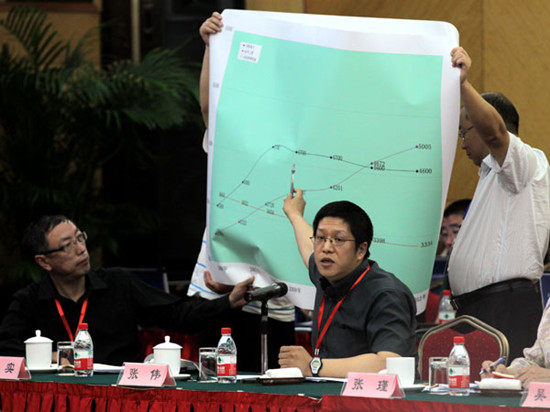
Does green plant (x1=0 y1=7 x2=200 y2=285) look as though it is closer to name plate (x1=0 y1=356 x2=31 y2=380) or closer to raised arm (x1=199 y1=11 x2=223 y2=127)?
raised arm (x1=199 y1=11 x2=223 y2=127)

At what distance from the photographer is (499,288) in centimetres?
355

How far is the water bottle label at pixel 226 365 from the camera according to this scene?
9.60 ft

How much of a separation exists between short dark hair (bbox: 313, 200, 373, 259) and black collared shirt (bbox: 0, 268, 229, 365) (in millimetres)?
937

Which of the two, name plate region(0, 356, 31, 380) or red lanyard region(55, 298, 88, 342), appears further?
red lanyard region(55, 298, 88, 342)

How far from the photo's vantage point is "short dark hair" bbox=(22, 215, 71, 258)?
13.3 feet

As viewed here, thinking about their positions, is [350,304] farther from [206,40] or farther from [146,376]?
[206,40]

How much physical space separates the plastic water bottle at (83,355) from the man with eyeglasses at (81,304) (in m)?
0.73

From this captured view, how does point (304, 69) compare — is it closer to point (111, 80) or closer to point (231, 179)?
point (231, 179)

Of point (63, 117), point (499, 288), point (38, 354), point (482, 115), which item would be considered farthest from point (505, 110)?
point (63, 117)

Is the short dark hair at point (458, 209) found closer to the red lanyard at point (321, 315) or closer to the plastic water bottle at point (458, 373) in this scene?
the red lanyard at point (321, 315)

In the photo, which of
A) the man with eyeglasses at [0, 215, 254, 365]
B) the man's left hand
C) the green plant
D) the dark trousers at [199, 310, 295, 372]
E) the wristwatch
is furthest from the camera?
the green plant

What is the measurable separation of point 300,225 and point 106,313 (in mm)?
1038

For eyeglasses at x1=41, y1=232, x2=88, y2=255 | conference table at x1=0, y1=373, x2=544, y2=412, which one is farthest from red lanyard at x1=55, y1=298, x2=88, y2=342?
conference table at x1=0, y1=373, x2=544, y2=412

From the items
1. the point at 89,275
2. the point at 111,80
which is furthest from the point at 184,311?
the point at 111,80
